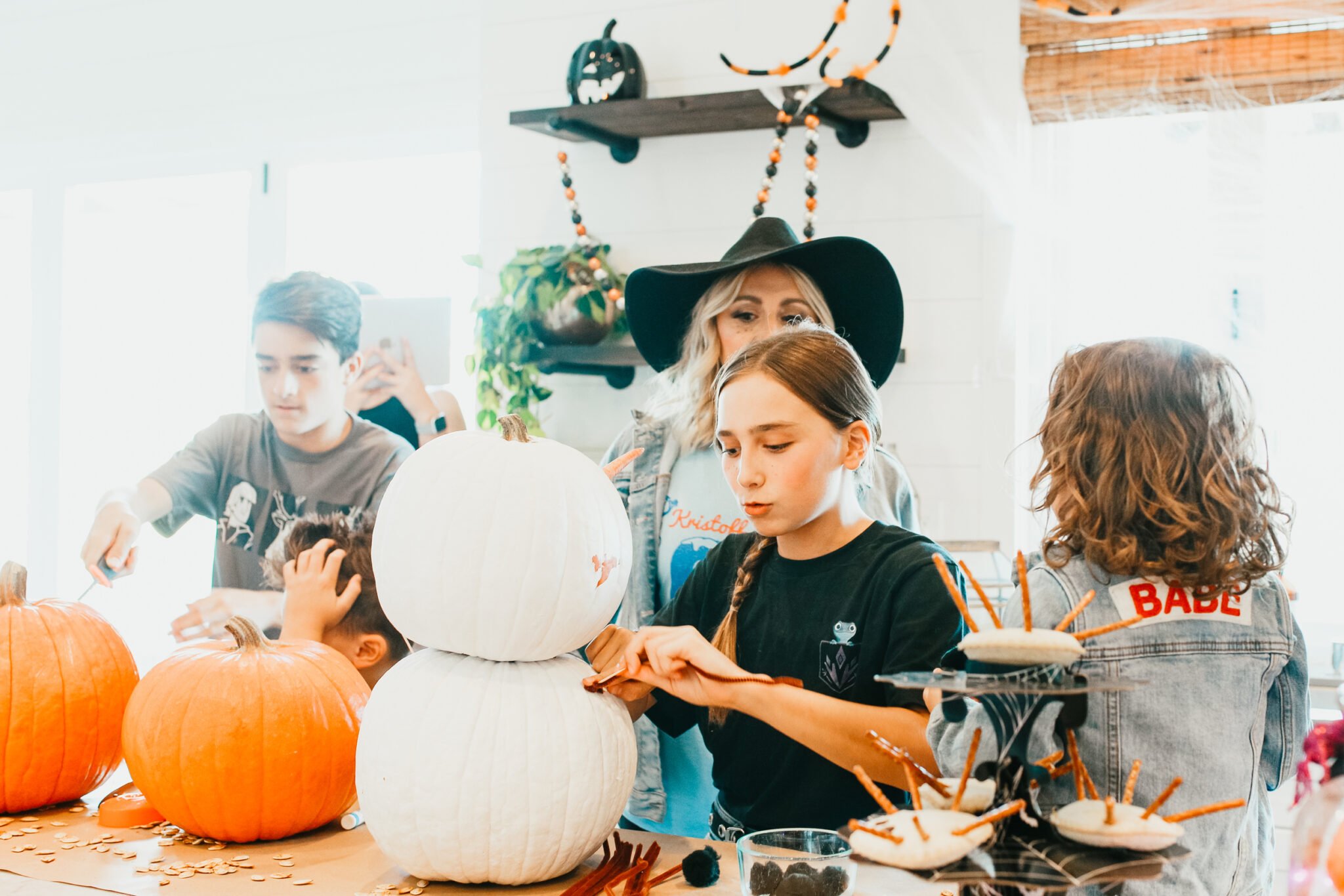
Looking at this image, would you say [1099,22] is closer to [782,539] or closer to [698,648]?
[782,539]

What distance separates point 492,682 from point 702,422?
732mm

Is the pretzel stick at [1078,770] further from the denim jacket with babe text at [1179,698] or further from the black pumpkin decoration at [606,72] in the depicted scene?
the black pumpkin decoration at [606,72]

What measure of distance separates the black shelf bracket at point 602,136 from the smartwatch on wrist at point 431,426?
2.60ft

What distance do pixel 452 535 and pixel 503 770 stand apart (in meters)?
0.22

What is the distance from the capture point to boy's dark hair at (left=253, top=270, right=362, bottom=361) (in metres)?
2.21

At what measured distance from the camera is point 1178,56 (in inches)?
102

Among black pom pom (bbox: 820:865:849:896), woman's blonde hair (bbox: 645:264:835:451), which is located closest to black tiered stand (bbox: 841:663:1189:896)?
black pom pom (bbox: 820:865:849:896)

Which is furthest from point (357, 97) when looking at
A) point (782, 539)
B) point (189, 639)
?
point (782, 539)

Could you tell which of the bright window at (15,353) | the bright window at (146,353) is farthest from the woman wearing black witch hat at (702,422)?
the bright window at (15,353)

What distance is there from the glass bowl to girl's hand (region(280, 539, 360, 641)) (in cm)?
93

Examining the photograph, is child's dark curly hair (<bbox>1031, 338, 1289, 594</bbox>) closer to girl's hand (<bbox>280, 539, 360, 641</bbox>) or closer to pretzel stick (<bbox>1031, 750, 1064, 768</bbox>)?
pretzel stick (<bbox>1031, 750, 1064, 768</bbox>)

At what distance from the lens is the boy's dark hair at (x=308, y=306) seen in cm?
221

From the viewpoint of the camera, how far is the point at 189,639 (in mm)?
2250

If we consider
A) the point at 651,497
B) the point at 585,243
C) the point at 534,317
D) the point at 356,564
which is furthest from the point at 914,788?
the point at 585,243
